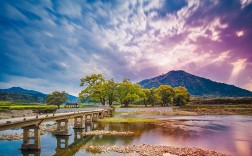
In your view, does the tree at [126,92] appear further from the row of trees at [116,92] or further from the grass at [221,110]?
the grass at [221,110]

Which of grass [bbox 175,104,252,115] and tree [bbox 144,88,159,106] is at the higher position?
tree [bbox 144,88,159,106]

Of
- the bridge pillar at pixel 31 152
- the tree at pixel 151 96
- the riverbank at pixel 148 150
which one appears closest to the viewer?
the riverbank at pixel 148 150

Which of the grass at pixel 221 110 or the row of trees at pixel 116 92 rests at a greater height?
the row of trees at pixel 116 92

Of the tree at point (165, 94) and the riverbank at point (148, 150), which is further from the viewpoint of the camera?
the tree at point (165, 94)

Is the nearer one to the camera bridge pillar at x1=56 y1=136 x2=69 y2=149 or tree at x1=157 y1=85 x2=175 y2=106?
bridge pillar at x1=56 y1=136 x2=69 y2=149

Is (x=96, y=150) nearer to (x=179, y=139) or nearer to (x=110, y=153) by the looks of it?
(x=110, y=153)

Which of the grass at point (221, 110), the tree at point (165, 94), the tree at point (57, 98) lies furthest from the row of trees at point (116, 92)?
the tree at point (57, 98)

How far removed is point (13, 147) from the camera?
29.0m

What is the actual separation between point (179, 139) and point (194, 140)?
7.63ft

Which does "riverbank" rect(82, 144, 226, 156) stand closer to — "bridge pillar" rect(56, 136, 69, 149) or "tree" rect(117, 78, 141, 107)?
"bridge pillar" rect(56, 136, 69, 149)

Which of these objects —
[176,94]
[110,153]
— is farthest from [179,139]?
[176,94]

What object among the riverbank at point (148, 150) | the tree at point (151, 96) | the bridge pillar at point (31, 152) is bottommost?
the riverbank at point (148, 150)

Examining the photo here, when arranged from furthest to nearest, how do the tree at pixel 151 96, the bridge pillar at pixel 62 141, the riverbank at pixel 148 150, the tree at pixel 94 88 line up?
the tree at pixel 151 96, the tree at pixel 94 88, the bridge pillar at pixel 62 141, the riverbank at pixel 148 150

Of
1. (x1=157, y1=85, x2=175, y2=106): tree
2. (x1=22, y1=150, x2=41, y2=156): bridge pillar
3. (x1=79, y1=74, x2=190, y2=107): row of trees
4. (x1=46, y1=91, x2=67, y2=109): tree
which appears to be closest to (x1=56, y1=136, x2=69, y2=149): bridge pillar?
(x1=22, y1=150, x2=41, y2=156): bridge pillar
